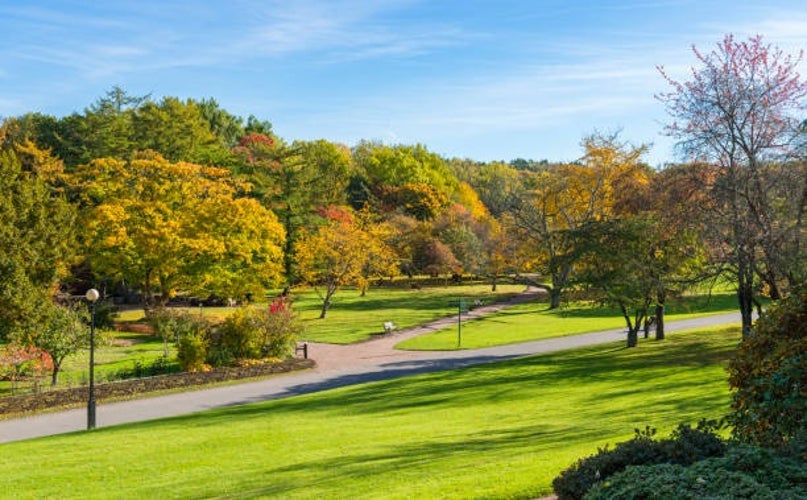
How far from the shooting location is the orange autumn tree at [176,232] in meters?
41.3

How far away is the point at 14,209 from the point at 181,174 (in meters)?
14.2

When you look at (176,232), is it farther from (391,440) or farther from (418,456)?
(418,456)

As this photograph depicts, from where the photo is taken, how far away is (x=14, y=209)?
104 feet

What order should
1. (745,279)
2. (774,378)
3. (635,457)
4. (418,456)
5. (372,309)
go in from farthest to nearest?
(372,309), (745,279), (418,456), (774,378), (635,457)

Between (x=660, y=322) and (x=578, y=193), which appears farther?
(x=578, y=193)

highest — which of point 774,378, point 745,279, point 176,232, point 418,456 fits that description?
point 176,232

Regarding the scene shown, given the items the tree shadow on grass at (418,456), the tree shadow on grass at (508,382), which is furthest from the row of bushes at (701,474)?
the tree shadow on grass at (508,382)

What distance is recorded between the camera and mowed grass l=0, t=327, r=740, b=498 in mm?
10617

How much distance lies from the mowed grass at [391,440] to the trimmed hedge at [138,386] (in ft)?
19.8

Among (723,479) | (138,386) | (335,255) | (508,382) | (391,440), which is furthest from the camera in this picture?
(335,255)

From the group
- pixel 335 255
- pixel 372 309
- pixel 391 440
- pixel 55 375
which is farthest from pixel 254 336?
pixel 372 309

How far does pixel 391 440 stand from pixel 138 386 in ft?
51.0

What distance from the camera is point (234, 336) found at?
3109 cm

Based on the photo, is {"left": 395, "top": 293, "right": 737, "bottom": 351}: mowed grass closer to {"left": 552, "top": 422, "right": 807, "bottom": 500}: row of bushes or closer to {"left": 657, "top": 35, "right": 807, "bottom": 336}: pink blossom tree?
{"left": 657, "top": 35, "right": 807, "bottom": 336}: pink blossom tree
